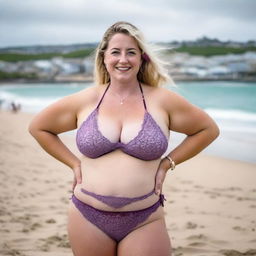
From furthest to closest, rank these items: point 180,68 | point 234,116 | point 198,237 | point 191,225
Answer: point 180,68
point 234,116
point 191,225
point 198,237

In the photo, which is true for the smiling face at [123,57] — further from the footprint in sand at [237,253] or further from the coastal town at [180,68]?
the coastal town at [180,68]

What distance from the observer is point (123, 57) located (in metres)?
2.42

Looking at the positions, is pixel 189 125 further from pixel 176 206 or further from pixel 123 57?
pixel 176 206

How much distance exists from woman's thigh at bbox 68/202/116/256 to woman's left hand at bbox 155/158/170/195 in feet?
1.33

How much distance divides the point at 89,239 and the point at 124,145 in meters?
0.58

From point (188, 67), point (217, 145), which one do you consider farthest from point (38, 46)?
point (217, 145)

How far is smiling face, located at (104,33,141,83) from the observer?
7.99 ft

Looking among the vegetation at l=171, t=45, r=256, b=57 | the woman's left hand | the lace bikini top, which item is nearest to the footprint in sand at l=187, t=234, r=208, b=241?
the woman's left hand

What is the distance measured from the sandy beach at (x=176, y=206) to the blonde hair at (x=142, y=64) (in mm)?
2078

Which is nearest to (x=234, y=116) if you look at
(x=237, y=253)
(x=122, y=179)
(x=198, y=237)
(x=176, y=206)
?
(x=176, y=206)

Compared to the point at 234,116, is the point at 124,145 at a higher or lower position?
higher

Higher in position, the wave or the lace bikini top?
the lace bikini top

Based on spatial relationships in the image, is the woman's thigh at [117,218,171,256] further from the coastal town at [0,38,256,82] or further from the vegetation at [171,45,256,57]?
the vegetation at [171,45,256,57]

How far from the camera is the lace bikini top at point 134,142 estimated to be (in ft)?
7.53
